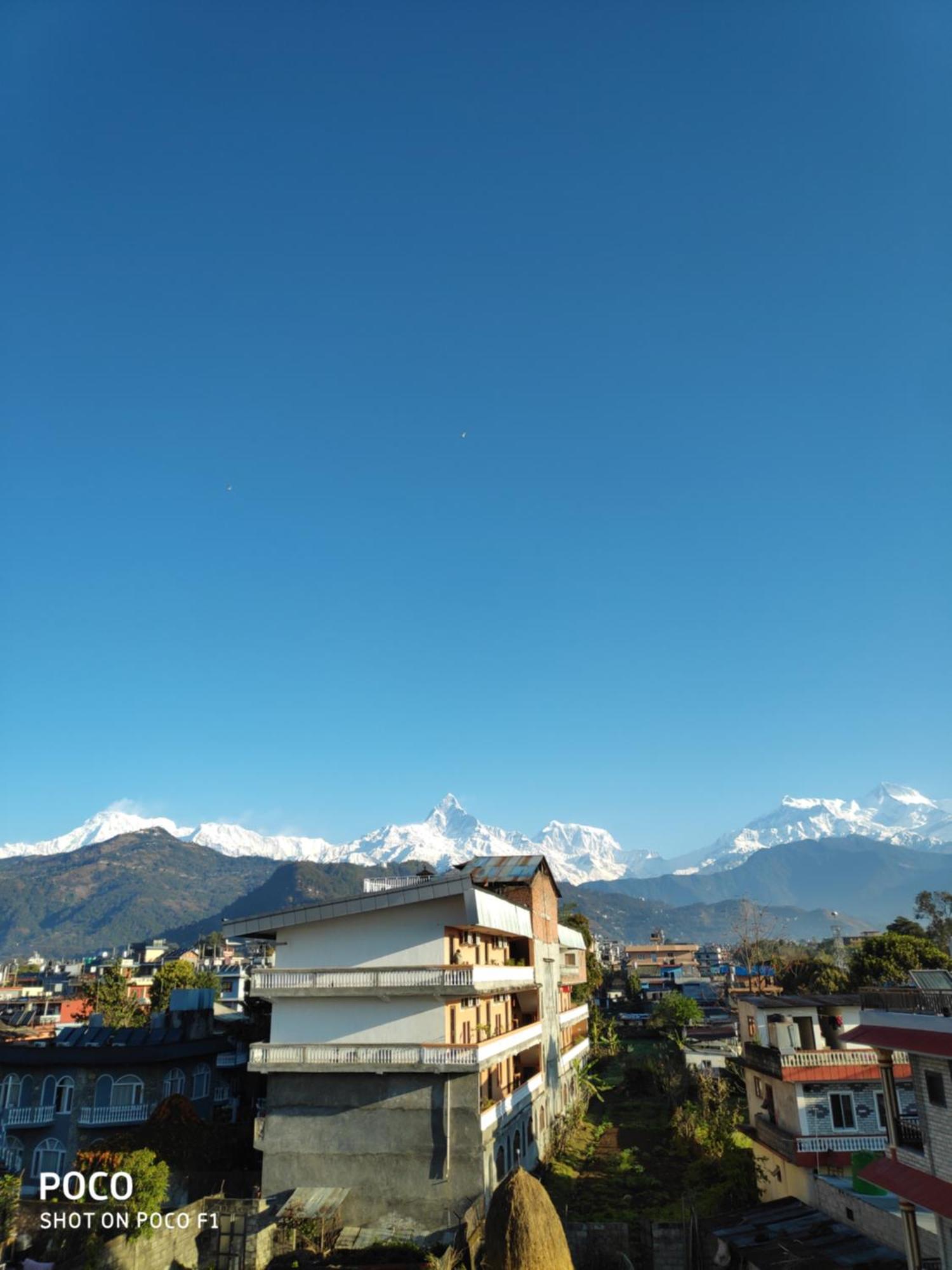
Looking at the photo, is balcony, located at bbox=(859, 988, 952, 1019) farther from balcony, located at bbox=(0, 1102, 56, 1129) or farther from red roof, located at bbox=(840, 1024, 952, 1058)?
balcony, located at bbox=(0, 1102, 56, 1129)

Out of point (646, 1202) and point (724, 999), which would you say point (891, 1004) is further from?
point (724, 999)

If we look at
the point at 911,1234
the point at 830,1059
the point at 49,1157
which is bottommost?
the point at 49,1157

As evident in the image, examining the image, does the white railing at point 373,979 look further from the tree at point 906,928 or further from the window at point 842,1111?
the tree at point 906,928

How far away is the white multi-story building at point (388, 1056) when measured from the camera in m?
30.2

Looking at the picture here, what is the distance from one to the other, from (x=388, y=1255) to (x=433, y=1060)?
575 centimetres

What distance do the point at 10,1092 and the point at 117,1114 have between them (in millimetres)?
5133

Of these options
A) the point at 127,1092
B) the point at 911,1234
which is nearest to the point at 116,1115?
the point at 127,1092

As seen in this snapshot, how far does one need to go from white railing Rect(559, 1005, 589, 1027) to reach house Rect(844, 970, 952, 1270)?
36.9m

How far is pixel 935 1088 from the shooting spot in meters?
20.3

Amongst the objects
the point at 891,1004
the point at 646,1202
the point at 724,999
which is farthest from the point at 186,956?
the point at 891,1004

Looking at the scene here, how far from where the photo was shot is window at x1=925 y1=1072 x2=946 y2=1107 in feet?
65.7

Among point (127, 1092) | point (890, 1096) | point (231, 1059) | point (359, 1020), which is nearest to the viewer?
point (890, 1096)

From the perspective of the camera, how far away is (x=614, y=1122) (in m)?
57.4

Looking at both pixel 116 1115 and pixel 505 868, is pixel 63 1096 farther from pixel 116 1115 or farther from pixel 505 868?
pixel 505 868
